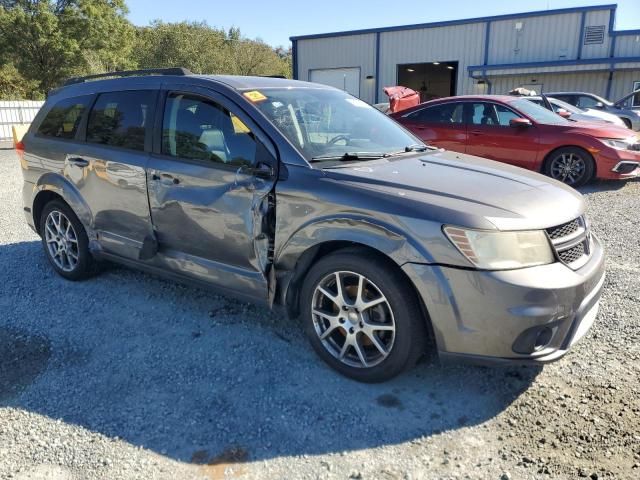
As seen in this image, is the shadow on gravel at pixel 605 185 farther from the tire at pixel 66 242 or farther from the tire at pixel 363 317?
the tire at pixel 66 242

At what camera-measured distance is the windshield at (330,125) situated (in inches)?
137

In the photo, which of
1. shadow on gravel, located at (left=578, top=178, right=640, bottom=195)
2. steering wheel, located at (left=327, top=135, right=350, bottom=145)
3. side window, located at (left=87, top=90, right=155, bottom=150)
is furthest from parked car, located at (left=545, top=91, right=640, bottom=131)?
side window, located at (left=87, top=90, right=155, bottom=150)

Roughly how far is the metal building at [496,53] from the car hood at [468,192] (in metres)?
19.8

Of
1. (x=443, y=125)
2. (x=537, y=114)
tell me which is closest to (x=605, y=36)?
(x=537, y=114)

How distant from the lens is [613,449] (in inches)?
101

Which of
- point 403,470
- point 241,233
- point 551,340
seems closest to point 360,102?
point 241,233

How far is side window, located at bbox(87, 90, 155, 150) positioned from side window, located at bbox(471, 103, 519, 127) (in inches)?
264

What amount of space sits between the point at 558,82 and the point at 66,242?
2545 cm

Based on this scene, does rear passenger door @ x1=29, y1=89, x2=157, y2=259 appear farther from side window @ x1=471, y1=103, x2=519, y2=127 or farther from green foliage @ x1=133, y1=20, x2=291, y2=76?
green foliage @ x1=133, y1=20, x2=291, y2=76

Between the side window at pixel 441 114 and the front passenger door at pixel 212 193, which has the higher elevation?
the side window at pixel 441 114

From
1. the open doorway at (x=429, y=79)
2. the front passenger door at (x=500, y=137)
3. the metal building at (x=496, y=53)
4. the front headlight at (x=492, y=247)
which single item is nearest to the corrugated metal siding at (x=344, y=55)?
the metal building at (x=496, y=53)

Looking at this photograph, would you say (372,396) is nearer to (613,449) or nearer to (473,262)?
(473,262)

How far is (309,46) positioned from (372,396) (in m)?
29.1

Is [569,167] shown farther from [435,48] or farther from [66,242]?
[435,48]
